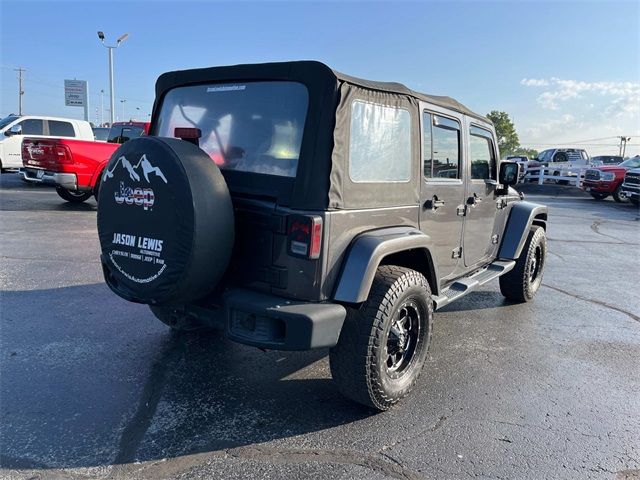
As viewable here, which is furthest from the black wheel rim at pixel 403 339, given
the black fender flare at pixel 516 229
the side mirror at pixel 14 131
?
the side mirror at pixel 14 131

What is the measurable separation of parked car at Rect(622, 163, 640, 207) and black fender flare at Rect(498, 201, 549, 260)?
14973 millimetres

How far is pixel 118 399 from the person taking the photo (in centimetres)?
306

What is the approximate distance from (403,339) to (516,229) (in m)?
2.68

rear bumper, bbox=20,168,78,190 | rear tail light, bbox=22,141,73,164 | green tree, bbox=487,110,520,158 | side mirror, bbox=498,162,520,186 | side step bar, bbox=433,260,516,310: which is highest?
green tree, bbox=487,110,520,158

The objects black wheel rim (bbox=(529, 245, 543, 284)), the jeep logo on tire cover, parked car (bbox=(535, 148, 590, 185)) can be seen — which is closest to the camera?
the jeep logo on tire cover

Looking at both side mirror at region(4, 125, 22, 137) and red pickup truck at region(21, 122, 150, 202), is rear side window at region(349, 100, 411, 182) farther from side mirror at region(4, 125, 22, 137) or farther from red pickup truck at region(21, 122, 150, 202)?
side mirror at region(4, 125, 22, 137)

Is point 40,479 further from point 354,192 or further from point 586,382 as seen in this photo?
point 586,382

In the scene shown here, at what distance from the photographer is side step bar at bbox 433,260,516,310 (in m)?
3.69

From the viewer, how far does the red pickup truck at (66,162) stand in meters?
10.1

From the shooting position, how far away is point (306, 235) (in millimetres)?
2607

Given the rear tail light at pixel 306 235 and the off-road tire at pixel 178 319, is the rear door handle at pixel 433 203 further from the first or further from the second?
the off-road tire at pixel 178 319

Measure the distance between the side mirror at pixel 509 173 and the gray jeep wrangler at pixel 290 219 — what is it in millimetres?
1733

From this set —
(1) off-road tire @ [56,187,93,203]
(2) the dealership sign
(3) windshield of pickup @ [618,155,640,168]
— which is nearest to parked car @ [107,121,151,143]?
(1) off-road tire @ [56,187,93,203]

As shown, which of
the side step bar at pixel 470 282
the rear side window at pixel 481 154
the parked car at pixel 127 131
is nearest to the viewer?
the side step bar at pixel 470 282
